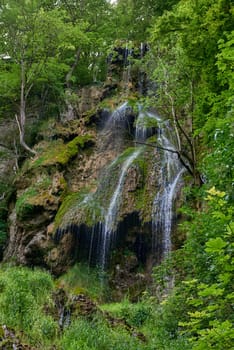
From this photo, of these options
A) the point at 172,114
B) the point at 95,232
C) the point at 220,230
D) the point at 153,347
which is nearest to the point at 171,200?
the point at 95,232

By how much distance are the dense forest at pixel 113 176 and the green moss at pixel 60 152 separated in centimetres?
6

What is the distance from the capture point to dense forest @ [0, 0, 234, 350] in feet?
15.8

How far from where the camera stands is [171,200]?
1220 cm

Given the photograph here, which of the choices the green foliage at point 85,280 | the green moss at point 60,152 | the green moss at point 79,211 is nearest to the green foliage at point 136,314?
the green foliage at point 85,280

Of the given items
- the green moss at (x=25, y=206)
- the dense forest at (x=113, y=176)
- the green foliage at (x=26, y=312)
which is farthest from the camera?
the green moss at (x=25, y=206)

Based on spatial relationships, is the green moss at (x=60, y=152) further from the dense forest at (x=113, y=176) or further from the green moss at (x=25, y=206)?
the green moss at (x=25, y=206)

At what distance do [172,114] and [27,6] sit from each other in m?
10.2

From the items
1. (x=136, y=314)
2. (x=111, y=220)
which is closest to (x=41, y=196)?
(x=111, y=220)

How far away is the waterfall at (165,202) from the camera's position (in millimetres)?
11688

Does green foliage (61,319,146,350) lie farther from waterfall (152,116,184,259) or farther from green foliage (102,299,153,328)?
waterfall (152,116,184,259)

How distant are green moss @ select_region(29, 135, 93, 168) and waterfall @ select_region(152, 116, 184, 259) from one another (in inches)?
145

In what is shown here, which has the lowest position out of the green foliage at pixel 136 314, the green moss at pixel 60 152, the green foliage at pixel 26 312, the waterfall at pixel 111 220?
the green foliage at pixel 136 314

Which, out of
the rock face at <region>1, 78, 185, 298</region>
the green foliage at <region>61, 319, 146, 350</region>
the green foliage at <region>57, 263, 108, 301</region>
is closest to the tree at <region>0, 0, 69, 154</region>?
the rock face at <region>1, 78, 185, 298</region>

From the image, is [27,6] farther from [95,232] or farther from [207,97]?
[207,97]
